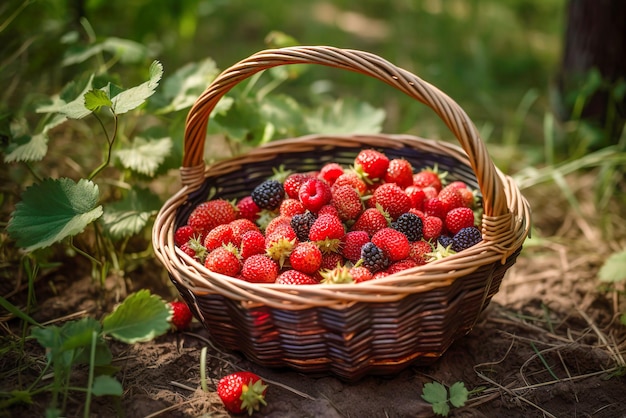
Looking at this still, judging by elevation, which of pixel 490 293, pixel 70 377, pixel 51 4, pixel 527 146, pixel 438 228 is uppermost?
pixel 51 4

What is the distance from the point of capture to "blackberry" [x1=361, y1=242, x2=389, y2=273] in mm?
1514

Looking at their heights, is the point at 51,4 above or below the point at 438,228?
above

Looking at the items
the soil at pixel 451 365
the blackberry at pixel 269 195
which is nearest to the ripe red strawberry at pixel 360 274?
the soil at pixel 451 365

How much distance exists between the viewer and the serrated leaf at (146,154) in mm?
1962

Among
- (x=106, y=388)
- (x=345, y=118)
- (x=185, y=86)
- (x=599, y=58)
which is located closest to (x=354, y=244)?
(x=106, y=388)

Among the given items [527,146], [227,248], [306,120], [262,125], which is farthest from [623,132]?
[227,248]

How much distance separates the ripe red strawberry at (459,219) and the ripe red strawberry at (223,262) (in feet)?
2.09

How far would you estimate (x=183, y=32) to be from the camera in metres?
3.45

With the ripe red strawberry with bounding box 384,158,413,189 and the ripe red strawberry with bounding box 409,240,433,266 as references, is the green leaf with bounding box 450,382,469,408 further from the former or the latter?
the ripe red strawberry with bounding box 384,158,413,189

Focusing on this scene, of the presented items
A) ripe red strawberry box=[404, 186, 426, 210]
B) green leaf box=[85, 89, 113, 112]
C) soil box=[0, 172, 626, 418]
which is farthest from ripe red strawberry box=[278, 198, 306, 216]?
green leaf box=[85, 89, 113, 112]

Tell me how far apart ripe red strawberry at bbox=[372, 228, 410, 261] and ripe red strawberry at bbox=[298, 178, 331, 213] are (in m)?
0.21

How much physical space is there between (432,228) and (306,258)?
41 cm

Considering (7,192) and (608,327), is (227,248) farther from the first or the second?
(608,327)

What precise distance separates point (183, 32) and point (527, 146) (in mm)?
2111
